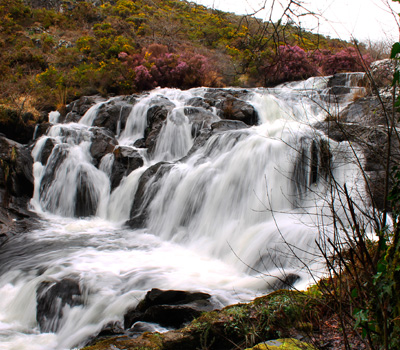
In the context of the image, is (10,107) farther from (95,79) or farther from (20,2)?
(20,2)

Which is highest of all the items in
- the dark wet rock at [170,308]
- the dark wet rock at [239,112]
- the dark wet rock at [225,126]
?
the dark wet rock at [239,112]

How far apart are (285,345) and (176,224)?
5.05 metres

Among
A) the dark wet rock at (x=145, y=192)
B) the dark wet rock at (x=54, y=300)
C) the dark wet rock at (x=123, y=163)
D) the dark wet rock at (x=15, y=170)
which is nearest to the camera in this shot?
the dark wet rock at (x=54, y=300)

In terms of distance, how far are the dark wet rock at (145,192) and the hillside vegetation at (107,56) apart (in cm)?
449

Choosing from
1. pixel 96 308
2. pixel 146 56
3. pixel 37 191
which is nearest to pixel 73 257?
pixel 96 308

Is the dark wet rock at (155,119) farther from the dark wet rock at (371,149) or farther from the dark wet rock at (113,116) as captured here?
the dark wet rock at (371,149)

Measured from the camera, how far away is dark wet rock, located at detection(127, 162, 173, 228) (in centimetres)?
816

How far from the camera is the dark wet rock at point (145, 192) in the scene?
8164 mm

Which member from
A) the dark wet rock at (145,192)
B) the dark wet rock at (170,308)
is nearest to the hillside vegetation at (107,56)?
the dark wet rock at (145,192)

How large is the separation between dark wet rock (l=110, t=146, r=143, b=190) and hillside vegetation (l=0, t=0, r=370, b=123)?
13.8ft

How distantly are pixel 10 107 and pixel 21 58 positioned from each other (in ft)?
29.7

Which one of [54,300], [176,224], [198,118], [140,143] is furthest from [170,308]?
[140,143]

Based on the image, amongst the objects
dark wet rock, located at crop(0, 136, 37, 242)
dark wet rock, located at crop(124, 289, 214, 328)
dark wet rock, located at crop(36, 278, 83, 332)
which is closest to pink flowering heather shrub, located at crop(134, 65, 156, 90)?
dark wet rock, located at crop(0, 136, 37, 242)

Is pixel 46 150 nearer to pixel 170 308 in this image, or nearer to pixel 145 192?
pixel 145 192
